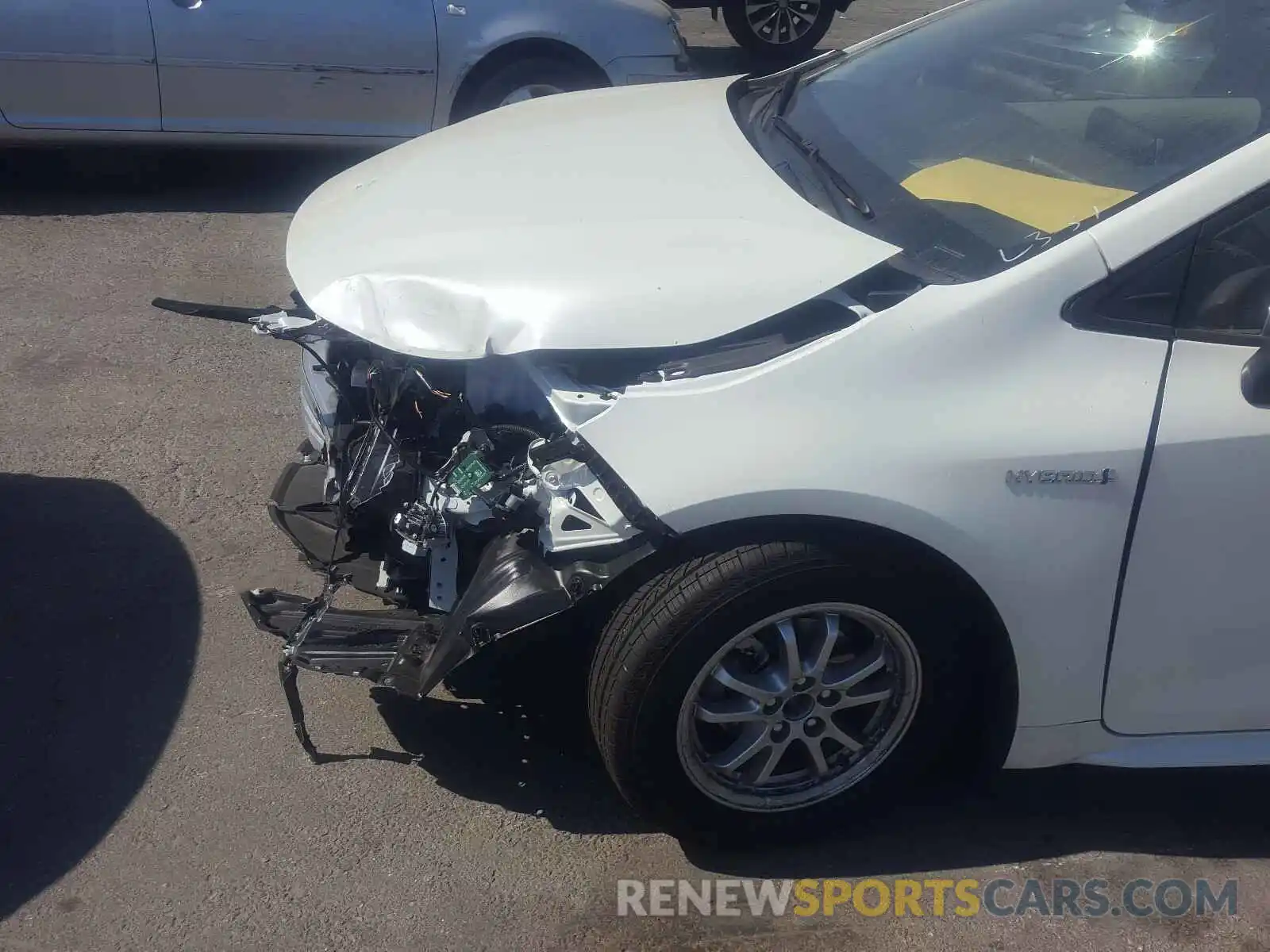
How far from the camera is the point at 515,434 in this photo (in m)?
2.69

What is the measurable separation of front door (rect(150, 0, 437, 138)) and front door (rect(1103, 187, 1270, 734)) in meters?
4.67

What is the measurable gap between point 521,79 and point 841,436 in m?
4.54

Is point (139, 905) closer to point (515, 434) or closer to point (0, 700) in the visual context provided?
point (0, 700)

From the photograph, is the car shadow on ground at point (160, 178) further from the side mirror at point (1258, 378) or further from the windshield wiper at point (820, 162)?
the side mirror at point (1258, 378)

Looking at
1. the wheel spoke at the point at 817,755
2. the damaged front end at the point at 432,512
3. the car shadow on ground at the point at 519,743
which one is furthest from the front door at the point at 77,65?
the wheel spoke at the point at 817,755

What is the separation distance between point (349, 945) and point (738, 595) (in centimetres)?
107

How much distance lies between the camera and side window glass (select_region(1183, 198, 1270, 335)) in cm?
234

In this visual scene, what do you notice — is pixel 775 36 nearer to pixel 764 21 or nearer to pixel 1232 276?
pixel 764 21

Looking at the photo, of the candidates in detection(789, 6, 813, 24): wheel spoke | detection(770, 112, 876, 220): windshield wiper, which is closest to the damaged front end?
detection(770, 112, 876, 220): windshield wiper

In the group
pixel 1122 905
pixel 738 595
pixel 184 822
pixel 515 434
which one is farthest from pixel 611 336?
pixel 1122 905

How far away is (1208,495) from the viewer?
236 cm

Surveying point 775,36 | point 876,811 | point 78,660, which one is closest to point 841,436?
point 876,811

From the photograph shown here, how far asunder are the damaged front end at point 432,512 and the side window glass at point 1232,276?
3.65 ft

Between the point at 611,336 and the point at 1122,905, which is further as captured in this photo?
the point at 1122,905
